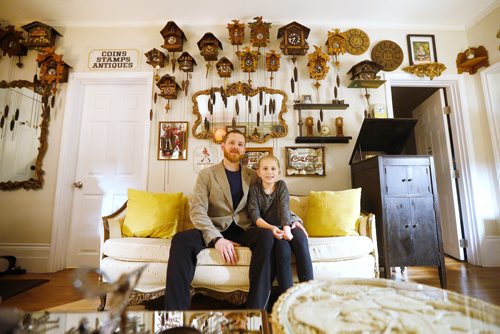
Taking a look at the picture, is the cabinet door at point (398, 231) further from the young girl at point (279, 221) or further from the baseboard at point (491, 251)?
the baseboard at point (491, 251)

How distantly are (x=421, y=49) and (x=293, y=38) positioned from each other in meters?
1.59

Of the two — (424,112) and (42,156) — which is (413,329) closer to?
(42,156)

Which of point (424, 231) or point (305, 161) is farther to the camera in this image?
point (305, 161)

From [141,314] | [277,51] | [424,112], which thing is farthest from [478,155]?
[141,314]

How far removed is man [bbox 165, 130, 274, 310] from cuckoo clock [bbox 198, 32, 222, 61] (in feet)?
4.20

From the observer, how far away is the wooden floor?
5.39 ft

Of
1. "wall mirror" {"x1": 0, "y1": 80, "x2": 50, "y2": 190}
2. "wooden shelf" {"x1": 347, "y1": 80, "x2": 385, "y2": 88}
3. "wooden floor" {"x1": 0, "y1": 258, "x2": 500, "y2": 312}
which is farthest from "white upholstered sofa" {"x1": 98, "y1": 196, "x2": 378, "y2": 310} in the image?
"wall mirror" {"x1": 0, "y1": 80, "x2": 50, "y2": 190}

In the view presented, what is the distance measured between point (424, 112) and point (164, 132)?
360 cm

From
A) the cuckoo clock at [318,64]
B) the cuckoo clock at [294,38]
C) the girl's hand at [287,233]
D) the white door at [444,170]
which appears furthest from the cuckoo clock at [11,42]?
the white door at [444,170]

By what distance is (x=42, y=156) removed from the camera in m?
2.62

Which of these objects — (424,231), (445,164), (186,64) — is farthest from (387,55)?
(186,64)

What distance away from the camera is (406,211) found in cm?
190

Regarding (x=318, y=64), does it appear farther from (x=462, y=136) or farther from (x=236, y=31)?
(x=462, y=136)

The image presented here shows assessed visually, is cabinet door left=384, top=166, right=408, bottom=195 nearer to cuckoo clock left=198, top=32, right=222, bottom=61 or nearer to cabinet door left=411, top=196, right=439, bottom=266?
cabinet door left=411, top=196, right=439, bottom=266
